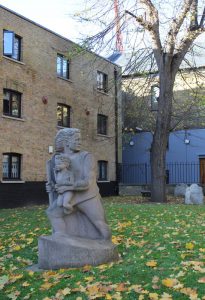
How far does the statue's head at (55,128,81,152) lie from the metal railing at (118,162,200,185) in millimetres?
23595

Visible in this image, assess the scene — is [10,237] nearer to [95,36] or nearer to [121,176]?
[95,36]

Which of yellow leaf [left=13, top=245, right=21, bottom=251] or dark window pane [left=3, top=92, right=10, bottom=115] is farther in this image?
dark window pane [left=3, top=92, right=10, bottom=115]

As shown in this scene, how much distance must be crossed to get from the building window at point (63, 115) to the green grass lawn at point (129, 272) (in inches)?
615

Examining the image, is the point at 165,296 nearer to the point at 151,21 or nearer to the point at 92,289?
the point at 92,289

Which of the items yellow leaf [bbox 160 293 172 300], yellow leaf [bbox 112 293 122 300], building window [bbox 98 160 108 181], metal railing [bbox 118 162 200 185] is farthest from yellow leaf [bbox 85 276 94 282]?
metal railing [bbox 118 162 200 185]

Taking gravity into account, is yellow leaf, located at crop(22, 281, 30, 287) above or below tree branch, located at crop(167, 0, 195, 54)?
below

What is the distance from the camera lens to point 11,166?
22.0 m

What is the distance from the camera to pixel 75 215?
7230 millimetres

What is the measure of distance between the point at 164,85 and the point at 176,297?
16.3 meters

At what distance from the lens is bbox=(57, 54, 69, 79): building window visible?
25.7m

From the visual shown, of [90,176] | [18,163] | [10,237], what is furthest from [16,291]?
[18,163]

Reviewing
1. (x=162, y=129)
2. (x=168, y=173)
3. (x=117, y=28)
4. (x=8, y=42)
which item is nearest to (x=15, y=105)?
(x=8, y=42)

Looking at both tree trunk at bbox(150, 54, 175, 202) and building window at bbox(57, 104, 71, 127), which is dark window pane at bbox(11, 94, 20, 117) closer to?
building window at bbox(57, 104, 71, 127)

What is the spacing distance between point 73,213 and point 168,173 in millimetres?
25294
